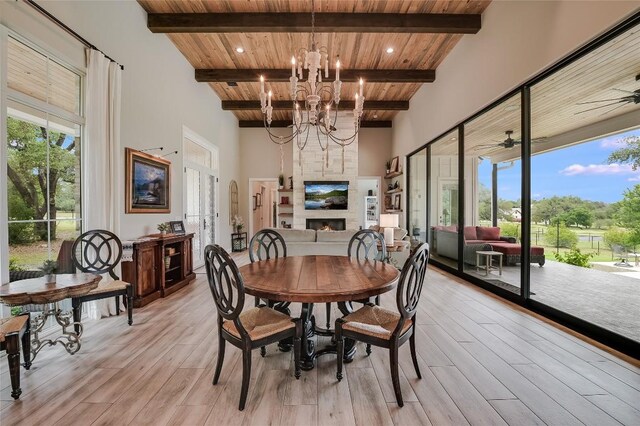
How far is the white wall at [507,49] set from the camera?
2320 mm

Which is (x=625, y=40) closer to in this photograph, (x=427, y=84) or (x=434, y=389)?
(x=434, y=389)

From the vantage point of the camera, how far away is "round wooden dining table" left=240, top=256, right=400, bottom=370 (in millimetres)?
1555

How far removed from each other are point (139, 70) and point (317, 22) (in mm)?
2564

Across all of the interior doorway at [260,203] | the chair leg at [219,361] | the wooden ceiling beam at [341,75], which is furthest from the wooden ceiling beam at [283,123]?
the chair leg at [219,361]

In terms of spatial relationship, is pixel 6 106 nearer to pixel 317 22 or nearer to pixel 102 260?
pixel 102 260

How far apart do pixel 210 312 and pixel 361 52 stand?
15.6ft

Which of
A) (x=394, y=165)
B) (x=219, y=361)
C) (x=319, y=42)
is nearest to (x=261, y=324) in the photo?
(x=219, y=361)

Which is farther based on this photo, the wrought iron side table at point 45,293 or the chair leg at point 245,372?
the wrought iron side table at point 45,293

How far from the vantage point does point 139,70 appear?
3648 mm

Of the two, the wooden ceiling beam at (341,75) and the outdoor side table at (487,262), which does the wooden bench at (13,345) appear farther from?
the outdoor side table at (487,262)

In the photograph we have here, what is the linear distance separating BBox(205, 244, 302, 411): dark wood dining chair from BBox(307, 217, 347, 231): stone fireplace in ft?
19.3

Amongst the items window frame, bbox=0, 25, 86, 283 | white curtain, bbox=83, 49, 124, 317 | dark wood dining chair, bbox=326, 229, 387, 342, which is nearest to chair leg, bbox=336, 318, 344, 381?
dark wood dining chair, bbox=326, 229, 387, 342

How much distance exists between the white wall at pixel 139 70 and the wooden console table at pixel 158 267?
385 millimetres

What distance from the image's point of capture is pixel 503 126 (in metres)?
4.21
